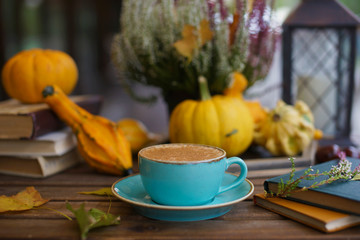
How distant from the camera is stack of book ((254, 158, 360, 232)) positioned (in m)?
0.61

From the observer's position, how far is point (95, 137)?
970 millimetres

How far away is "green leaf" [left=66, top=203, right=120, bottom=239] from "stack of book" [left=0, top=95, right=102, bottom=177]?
399mm

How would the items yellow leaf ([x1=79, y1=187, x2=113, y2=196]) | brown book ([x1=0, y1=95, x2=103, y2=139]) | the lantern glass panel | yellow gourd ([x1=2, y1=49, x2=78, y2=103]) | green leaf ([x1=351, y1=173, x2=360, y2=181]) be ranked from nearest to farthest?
1. green leaf ([x1=351, y1=173, x2=360, y2=181])
2. yellow leaf ([x1=79, y1=187, x2=113, y2=196])
3. brown book ([x1=0, y1=95, x2=103, y2=139])
4. yellow gourd ([x1=2, y1=49, x2=78, y2=103])
5. the lantern glass panel

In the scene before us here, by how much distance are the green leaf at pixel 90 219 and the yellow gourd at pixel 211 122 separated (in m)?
0.43

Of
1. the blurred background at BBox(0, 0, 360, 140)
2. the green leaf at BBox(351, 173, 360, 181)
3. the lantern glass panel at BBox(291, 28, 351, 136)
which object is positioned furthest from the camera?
the blurred background at BBox(0, 0, 360, 140)

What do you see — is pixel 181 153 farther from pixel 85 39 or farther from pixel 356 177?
pixel 85 39

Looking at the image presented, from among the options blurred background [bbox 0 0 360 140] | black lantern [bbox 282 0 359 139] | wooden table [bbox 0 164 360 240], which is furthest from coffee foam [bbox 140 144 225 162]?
blurred background [bbox 0 0 360 140]

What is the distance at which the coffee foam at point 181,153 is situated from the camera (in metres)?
0.66

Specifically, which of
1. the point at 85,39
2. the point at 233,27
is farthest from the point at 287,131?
the point at 85,39

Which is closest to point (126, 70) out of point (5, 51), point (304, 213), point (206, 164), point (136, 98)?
point (136, 98)

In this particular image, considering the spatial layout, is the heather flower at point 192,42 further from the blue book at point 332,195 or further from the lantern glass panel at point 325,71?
the blue book at point 332,195

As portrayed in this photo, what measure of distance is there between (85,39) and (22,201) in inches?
131

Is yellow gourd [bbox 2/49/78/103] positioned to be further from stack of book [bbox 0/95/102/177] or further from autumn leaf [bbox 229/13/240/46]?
autumn leaf [bbox 229/13/240/46]

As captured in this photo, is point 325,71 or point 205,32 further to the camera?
point 325,71
